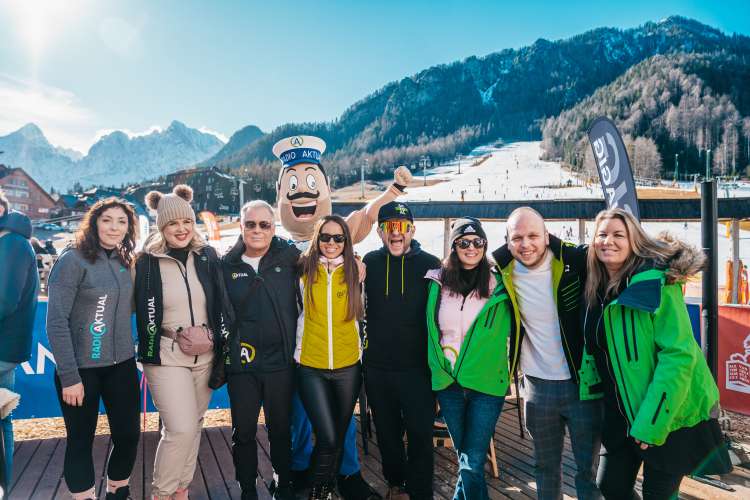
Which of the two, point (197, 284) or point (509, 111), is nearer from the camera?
point (197, 284)

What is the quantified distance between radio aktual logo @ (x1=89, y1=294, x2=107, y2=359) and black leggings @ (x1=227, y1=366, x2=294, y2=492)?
2.30 feet

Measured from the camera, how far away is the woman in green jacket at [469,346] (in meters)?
2.28

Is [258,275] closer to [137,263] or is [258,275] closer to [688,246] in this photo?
[137,263]

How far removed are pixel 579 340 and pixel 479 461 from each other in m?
0.80

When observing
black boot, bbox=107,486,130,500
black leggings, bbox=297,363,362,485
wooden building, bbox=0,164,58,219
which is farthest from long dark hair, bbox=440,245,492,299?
wooden building, bbox=0,164,58,219

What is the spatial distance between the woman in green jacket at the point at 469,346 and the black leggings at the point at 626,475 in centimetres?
53

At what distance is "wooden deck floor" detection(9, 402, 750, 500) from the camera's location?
2912 millimetres

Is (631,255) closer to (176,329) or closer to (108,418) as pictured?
(176,329)

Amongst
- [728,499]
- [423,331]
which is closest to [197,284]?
[423,331]

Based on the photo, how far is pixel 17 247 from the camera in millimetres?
2568

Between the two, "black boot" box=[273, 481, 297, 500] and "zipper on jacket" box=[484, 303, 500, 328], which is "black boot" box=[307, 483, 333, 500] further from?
"zipper on jacket" box=[484, 303, 500, 328]

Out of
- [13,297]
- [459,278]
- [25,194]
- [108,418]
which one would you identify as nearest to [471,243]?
[459,278]

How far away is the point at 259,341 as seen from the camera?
97.2 inches

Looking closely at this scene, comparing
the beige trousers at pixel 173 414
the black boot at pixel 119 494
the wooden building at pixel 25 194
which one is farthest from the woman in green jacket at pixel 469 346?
the wooden building at pixel 25 194
